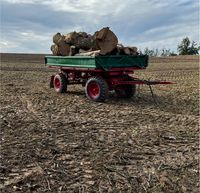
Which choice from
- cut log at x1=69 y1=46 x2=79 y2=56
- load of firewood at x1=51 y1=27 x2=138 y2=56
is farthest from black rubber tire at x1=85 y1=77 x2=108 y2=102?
cut log at x1=69 y1=46 x2=79 y2=56

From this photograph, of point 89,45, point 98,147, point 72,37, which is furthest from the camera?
point 72,37

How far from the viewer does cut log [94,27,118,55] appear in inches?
384

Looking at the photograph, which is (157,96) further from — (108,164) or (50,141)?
(108,164)

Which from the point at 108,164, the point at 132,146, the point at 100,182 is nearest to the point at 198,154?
the point at 132,146

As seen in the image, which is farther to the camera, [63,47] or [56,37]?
[56,37]

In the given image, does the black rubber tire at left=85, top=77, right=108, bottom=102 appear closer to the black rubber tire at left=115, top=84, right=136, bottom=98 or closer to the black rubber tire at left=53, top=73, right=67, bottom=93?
the black rubber tire at left=115, top=84, right=136, bottom=98

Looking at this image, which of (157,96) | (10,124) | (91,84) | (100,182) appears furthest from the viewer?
(157,96)

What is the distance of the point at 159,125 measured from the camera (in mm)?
6988

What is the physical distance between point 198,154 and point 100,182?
1.72 meters

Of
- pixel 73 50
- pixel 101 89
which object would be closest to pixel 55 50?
pixel 73 50

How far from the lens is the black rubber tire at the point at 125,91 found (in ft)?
34.3

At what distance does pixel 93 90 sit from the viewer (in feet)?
32.6

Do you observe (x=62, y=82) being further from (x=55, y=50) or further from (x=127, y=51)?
(x=127, y=51)

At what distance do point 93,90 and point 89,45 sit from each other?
132 cm
